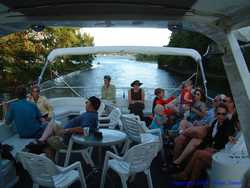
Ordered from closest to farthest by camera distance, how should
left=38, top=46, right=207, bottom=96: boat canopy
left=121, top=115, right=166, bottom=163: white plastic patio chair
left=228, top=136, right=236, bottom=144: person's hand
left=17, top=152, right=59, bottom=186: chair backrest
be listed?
left=17, top=152, right=59, bottom=186: chair backrest, left=228, top=136, right=236, bottom=144: person's hand, left=121, top=115, right=166, bottom=163: white plastic patio chair, left=38, top=46, right=207, bottom=96: boat canopy

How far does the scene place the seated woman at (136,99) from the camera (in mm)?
8016

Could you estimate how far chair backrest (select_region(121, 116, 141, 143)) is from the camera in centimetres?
519

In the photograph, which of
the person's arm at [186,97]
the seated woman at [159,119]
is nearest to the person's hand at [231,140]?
the seated woman at [159,119]

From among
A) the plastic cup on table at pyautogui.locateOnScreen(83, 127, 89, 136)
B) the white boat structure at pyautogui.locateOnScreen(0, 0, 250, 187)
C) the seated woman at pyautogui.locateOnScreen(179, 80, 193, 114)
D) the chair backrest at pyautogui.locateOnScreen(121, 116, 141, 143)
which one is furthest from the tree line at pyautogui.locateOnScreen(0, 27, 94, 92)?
the white boat structure at pyautogui.locateOnScreen(0, 0, 250, 187)

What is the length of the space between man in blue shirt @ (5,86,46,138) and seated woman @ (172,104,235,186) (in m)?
2.00

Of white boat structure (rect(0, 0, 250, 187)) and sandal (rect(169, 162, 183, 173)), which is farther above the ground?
white boat structure (rect(0, 0, 250, 187))

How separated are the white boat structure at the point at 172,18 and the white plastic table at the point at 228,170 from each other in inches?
66.9

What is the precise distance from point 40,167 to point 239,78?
2.31 metres

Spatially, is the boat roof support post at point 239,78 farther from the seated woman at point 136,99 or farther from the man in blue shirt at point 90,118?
the seated woman at point 136,99

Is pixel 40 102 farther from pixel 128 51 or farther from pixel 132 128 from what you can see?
pixel 128 51

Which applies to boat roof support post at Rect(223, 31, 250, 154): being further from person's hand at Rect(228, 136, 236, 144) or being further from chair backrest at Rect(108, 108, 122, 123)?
chair backrest at Rect(108, 108, 122, 123)

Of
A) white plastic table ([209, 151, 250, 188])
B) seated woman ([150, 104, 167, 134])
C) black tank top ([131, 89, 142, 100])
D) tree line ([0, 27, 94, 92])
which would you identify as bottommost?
white plastic table ([209, 151, 250, 188])

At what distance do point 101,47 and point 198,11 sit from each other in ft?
23.6

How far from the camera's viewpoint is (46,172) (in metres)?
3.49
